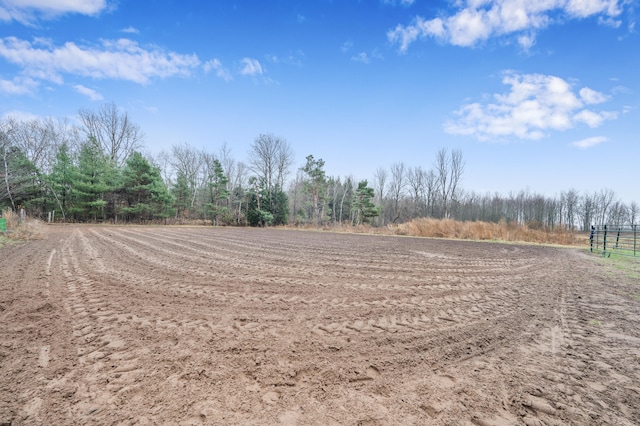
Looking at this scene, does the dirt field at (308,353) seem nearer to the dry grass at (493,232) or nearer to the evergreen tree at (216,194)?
the dry grass at (493,232)

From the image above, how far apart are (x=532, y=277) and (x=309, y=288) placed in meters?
6.05

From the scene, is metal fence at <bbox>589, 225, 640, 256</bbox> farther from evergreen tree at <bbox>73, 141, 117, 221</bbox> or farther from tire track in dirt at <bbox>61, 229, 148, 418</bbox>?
evergreen tree at <bbox>73, 141, 117, 221</bbox>

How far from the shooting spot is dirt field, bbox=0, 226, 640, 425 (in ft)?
6.31

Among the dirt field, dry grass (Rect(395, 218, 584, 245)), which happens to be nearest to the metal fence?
dry grass (Rect(395, 218, 584, 245))

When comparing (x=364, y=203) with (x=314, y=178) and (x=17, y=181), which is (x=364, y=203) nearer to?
(x=314, y=178)

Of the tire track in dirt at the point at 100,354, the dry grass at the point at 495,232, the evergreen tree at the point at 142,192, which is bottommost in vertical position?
the tire track in dirt at the point at 100,354

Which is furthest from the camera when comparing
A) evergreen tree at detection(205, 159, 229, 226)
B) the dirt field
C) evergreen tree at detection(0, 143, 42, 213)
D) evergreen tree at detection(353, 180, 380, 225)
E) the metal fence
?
evergreen tree at detection(353, 180, 380, 225)

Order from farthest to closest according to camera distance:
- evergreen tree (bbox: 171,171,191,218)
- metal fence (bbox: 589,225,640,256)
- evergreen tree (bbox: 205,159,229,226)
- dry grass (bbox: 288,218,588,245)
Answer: evergreen tree (bbox: 171,171,191,218) < evergreen tree (bbox: 205,159,229,226) < dry grass (bbox: 288,218,588,245) < metal fence (bbox: 589,225,640,256)

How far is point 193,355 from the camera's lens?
2.61 meters

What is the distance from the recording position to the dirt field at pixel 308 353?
6.31 feet

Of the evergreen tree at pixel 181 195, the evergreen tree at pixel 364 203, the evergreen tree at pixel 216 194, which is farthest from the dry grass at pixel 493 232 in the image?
the evergreen tree at pixel 181 195

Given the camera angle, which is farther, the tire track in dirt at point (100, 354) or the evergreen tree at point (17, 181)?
the evergreen tree at point (17, 181)

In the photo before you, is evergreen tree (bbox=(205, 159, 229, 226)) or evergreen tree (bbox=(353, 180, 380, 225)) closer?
evergreen tree (bbox=(205, 159, 229, 226))

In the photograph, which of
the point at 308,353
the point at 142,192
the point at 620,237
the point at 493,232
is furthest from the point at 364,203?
the point at 308,353
